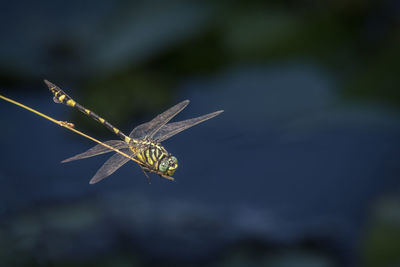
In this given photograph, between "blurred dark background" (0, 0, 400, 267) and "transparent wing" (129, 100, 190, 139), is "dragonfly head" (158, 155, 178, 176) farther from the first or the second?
"blurred dark background" (0, 0, 400, 267)

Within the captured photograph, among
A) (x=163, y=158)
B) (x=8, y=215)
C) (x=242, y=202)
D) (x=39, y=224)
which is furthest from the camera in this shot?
(x=242, y=202)

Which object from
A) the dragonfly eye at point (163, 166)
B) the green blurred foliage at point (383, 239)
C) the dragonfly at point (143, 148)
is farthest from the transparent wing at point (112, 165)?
the green blurred foliage at point (383, 239)

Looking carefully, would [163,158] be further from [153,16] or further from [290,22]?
[290,22]

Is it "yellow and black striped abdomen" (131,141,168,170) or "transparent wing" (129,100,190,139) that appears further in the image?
"transparent wing" (129,100,190,139)

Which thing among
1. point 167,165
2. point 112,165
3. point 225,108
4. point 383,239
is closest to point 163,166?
point 167,165

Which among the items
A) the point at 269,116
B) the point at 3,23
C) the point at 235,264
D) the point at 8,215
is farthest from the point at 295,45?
the point at 8,215

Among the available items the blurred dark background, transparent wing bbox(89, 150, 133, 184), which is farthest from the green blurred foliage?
transparent wing bbox(89, 150, 133, 184)
